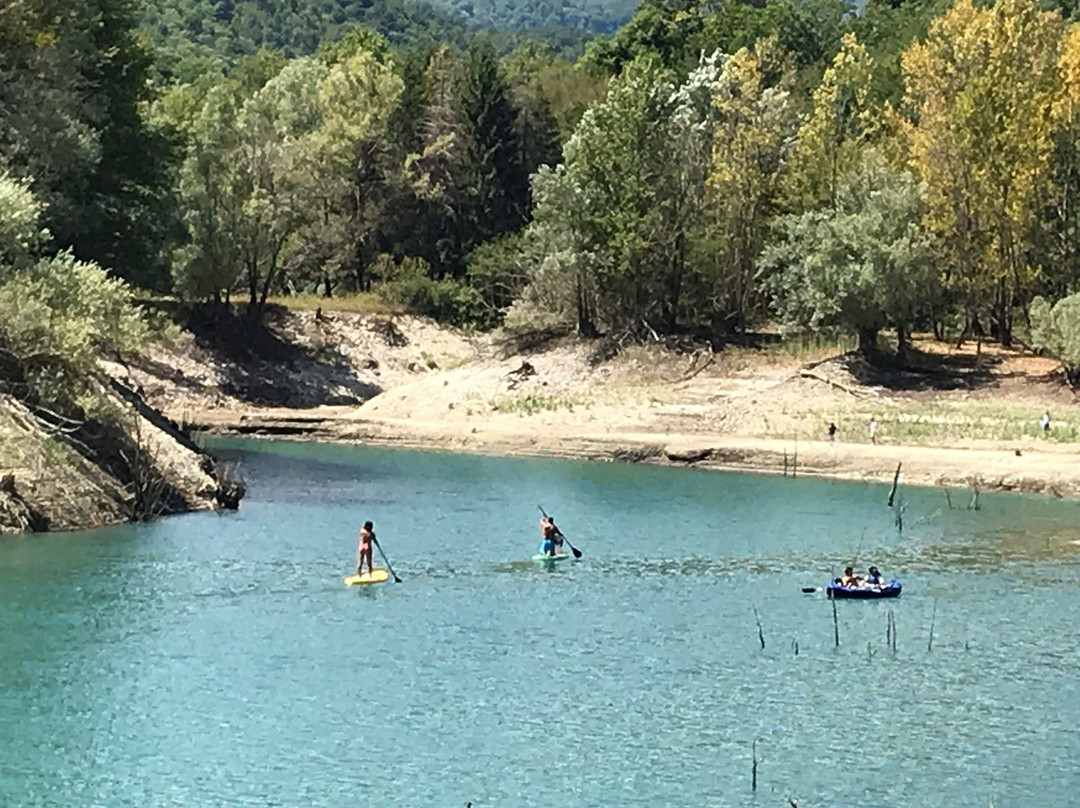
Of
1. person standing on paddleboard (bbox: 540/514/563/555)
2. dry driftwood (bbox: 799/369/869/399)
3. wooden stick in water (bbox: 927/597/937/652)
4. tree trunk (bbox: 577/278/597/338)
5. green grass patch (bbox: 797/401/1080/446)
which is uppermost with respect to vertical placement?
tree trunk (bbox: 577/278/597/338)

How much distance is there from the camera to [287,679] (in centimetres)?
3488

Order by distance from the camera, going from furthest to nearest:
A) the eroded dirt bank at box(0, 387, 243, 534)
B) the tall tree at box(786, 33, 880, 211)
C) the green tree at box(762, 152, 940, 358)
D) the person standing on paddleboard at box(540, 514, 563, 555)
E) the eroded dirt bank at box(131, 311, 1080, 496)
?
1. the tall tree at box(786, 33, 880, 211)
2. the green tree at box(762, 152, 940, 358)
3. the eroded dirt bank at box(131, 311, 1080, 496)
4. the person standing on paddleboard at box(540, 514, 563, 555)
5. the eroded dirt bank at box(0, 387, 243, 534)

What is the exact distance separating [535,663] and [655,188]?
4876 centimetres

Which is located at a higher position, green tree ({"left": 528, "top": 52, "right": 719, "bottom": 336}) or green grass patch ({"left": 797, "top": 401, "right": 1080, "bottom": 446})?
green tree ({"left": 528, "top": 52, "right": 719, "bottom": 336})

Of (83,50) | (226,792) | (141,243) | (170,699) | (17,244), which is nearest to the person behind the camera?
(226,792)

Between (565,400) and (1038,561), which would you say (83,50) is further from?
(1038,561)

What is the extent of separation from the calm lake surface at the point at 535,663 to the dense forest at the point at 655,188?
64.2 feet

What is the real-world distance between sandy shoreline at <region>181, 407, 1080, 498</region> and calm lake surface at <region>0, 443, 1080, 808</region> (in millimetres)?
5532

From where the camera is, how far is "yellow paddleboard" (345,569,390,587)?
44656 millimetres

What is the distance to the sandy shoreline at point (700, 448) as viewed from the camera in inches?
2539

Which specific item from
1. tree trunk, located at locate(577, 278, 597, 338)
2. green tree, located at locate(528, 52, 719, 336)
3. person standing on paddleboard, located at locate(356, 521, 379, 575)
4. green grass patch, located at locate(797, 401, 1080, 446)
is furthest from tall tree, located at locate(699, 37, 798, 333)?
person standing on paddleboard, located at locate(356, 521, 379, 575)

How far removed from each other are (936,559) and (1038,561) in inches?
103

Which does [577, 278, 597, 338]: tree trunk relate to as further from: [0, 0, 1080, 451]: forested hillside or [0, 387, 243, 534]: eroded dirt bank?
[0, 387, 243, 534]: eroded dirt bank

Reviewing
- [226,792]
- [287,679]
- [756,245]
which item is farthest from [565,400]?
[226,792]
